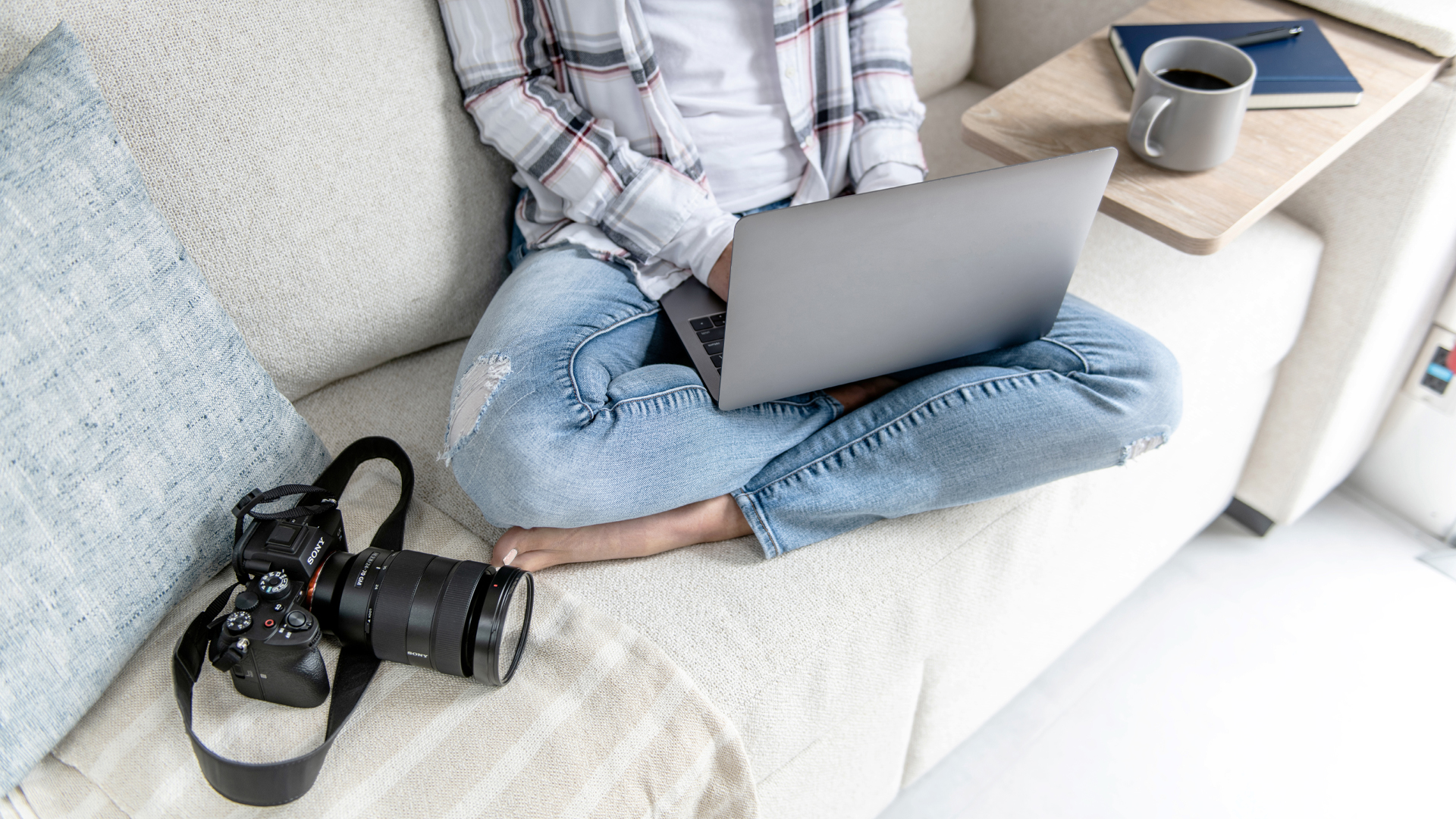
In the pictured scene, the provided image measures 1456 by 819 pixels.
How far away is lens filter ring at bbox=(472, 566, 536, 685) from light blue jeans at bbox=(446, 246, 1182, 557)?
90 millimetres

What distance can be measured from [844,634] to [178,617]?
1.98 feet

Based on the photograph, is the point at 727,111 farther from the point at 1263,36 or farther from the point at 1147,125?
the point at 1263,36

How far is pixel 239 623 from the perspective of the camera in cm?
72

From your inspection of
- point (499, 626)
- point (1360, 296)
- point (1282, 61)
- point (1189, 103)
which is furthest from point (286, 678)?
point (1360, 296)

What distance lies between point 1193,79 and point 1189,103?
0.33ft

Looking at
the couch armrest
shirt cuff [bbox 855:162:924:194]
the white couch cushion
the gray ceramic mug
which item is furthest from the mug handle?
the white couch cushion

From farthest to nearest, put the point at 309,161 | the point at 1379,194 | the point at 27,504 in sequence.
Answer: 1. the point at 1379,194
2. the point at 309,161
3. the point at 27,504

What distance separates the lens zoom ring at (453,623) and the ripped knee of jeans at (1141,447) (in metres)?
0.66

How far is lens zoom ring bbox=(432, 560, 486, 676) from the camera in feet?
2.46

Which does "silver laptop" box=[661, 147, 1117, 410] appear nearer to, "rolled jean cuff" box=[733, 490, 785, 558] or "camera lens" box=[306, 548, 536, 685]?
"rolled jean cuff" box=[733, 490, 785, 558]

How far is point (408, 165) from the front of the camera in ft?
3.35

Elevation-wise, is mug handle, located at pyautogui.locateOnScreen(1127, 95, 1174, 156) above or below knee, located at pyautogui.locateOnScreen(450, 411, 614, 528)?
above

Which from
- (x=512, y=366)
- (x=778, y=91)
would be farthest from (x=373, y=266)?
(x=778, y=91)

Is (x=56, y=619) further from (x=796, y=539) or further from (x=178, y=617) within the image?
(x=796, y=539)
